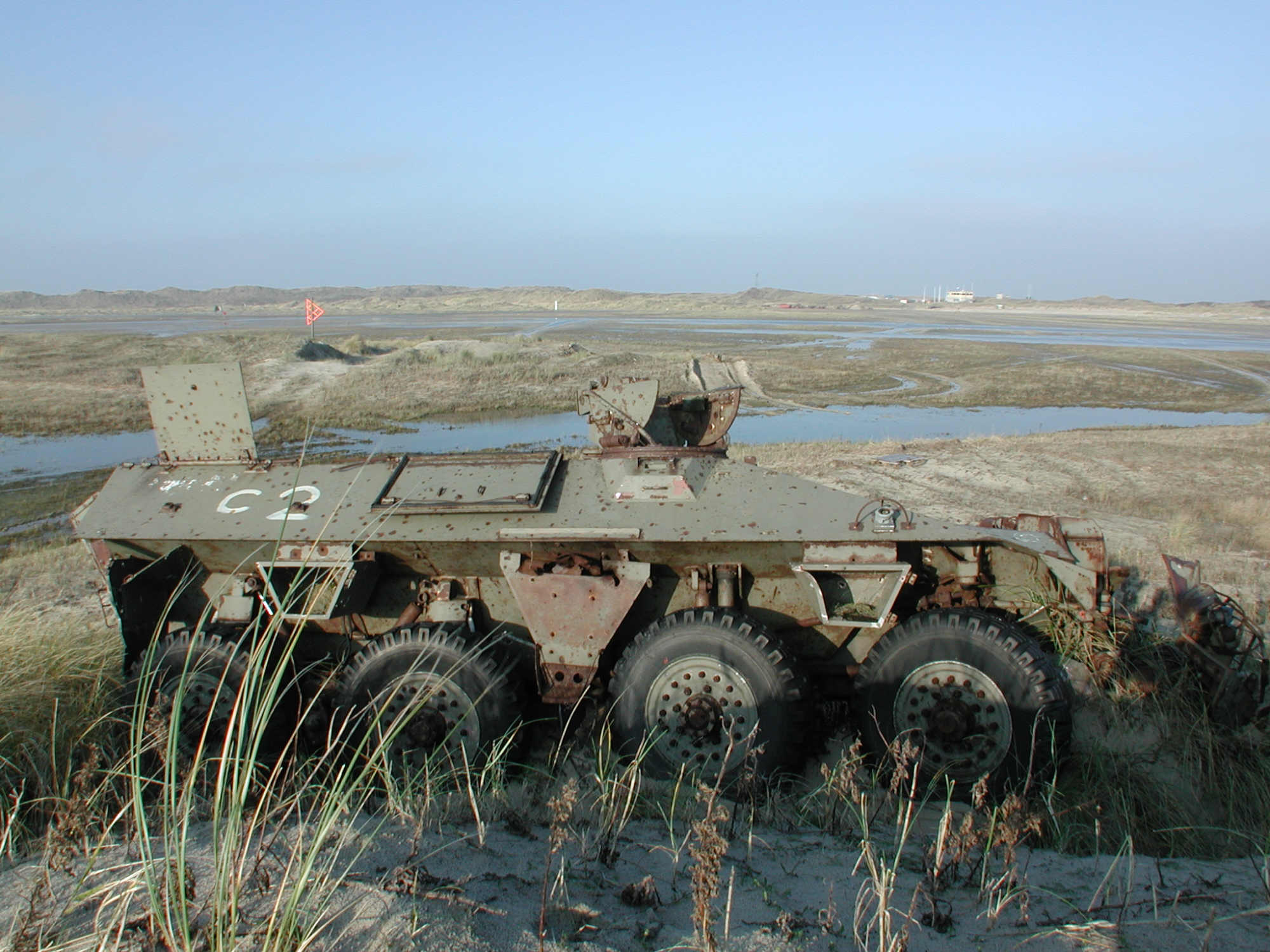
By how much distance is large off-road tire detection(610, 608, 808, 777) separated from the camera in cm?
427

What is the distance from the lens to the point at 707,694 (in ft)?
14.3

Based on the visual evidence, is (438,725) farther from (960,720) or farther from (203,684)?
(960,720)

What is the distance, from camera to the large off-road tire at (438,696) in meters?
4.48

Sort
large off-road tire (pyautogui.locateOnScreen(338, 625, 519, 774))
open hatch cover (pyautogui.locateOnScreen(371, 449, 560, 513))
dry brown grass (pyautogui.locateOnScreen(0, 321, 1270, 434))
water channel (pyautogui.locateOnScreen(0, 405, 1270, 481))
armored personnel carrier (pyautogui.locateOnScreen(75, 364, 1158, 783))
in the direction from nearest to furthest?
armored personnel carrier (pyautogui.locateOnScreen(75, 364, 1158, 783))
large off-road tire (pyautogui.locateOnScreen(338, 625, 519, 774))
open hatch cover (pyautogui.locateOnScreen(371, 449, 560, 513))
water channel (pyautogui.locateOnScreen(0, 405, 1270, 481))
dry brown grass (pyautogui.locateOnScreen(0, 321, 1270, 434))

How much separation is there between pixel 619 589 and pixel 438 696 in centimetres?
112

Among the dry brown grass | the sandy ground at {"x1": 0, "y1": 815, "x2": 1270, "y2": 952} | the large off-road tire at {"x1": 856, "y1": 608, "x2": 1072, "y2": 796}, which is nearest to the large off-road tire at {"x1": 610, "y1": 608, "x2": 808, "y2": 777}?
the large off-road tire at {"x1": 856, "y1": 608, "x2": 1072, "y2": 796}

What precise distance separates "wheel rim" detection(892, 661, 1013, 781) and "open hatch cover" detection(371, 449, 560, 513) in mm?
2255

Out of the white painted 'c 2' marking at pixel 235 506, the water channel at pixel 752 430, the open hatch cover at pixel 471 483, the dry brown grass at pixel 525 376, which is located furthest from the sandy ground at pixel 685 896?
the dry brown grass at pixel 525 376

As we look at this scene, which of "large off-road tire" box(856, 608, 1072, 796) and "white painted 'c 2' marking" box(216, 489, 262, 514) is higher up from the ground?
"white painted 'c 2' marking" box(216, 489, 262, 514)

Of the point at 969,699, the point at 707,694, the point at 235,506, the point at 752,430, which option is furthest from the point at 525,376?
the point at 969,699

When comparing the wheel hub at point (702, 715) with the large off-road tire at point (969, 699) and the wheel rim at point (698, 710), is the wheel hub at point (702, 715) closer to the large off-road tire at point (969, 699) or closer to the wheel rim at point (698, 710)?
the wheel rim at point (698, 710)

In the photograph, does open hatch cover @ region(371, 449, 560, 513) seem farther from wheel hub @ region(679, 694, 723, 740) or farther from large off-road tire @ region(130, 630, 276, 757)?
wheel hub @ region(679, 694, 723, 740)

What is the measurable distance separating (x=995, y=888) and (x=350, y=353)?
34.9m

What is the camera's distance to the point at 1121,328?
5969 centimetres
